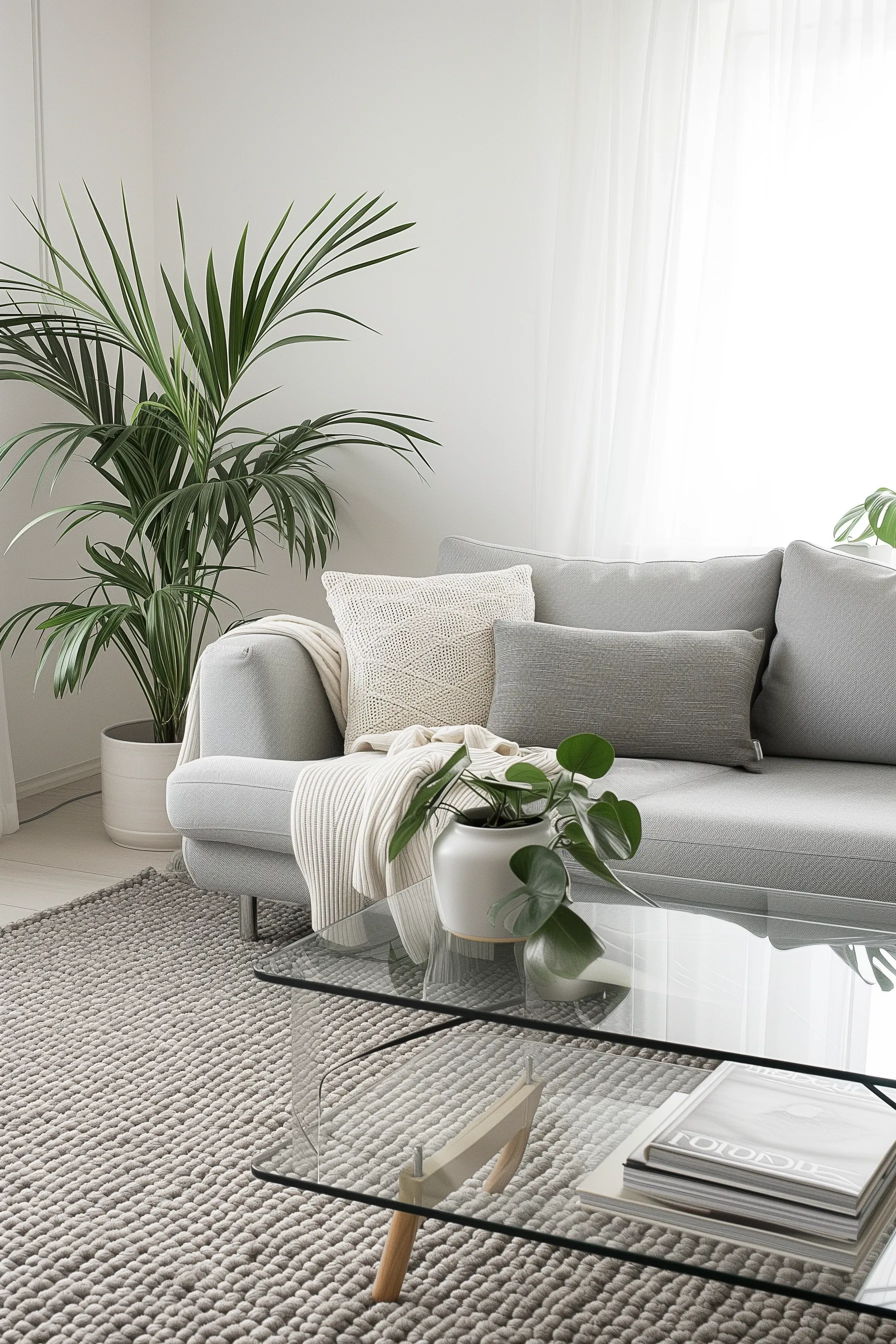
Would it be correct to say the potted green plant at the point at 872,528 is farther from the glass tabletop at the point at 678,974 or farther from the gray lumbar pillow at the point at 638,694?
the glass tabletop at the point at 678,974

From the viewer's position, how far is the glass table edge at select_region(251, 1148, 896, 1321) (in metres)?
1.05

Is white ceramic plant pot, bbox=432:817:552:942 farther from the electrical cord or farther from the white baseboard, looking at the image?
the white baseboard

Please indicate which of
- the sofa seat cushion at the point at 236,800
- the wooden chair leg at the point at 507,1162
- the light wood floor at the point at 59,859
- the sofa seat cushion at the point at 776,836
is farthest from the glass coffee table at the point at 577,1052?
the light wood floor at the point at 59,859

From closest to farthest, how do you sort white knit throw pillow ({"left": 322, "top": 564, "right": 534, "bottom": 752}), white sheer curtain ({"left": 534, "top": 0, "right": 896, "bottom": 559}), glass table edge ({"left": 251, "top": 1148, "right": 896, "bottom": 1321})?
1. glass table edge ({"left": 251, "top": 1148, "right": 896, "bottom": 1321})
2. white knit throw pillow ({"left": 322, "top": 564, "right": 534, "bottom": 752})
3. white sheer curtain ({"left": 534, "top": 0, "right": 896, "bottom": 559})

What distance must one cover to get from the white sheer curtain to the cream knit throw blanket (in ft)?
4.11

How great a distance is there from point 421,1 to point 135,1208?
3400 millimetres

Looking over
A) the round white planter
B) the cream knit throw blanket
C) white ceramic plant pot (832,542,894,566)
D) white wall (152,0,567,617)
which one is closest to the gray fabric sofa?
the cream knit throw blanket

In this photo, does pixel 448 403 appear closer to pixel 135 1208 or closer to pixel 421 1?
pixel 421 1

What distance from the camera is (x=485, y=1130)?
4.20 ft

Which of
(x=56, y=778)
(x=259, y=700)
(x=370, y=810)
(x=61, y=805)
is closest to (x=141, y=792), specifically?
(x=61, y=805)

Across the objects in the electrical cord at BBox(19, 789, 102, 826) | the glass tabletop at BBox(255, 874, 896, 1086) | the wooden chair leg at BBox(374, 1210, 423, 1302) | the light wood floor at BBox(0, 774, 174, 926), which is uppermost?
the glass tabletop at BBox(255, 874, 896, 1086)

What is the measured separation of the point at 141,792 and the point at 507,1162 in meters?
2.10

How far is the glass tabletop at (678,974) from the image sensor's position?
1223 mm

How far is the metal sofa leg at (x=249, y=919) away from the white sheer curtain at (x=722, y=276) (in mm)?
1502
